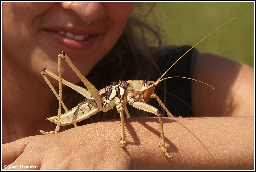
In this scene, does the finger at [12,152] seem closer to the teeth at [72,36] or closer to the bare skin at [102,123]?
the bare skin at [102,123]

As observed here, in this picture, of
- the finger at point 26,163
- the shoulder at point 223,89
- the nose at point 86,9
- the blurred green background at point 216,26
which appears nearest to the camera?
the finger at point 26,163

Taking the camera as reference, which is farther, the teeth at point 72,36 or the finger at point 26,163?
the teeth at point 72,36

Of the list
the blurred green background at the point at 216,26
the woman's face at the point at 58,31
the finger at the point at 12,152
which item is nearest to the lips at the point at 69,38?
the woman's face at the point at 58,31

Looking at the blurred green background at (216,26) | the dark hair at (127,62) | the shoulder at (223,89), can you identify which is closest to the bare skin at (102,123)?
the shoulder at (223,89)

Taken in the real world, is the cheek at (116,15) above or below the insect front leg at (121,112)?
above

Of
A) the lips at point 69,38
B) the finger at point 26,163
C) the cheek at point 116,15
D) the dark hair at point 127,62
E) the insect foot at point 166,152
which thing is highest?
the cheek at point 116,15

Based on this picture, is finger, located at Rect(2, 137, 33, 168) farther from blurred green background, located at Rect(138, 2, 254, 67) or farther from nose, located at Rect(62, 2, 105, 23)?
blurred green background, located at Rect(138, 2, 254, 67)

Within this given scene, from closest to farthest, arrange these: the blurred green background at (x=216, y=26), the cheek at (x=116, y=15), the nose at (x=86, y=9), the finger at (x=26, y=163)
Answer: the finger at (x=26, y=163), the nose at (x=86, y=9), the cheek at (x=116, y=15), the blurred green background at (x=216, y=26)

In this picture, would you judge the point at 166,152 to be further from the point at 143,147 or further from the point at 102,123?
the point at 102,123
